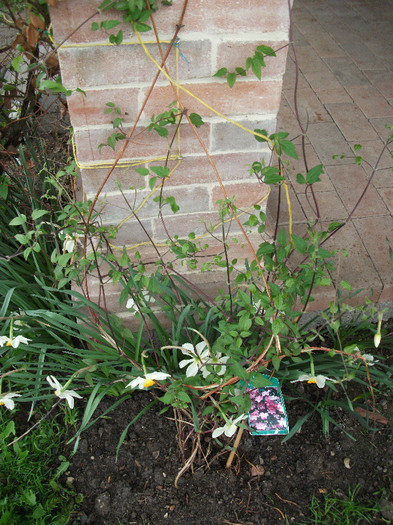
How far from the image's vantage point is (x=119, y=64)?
1438mm

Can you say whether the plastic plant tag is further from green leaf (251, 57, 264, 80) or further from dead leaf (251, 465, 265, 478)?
green leaf (251, 57, 264, 80)

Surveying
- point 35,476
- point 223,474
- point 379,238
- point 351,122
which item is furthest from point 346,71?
point 35,476

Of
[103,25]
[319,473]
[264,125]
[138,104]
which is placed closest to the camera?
[103,25]

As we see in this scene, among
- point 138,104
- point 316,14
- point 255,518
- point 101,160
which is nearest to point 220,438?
point 255,518

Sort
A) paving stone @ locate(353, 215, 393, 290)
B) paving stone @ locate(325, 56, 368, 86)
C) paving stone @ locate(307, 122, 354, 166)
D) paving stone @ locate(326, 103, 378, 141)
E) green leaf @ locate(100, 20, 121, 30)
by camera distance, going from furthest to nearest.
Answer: paving stone @ locate(325, 56, 368, 86), paving stone @ locate(326, 103, 378, 141), paving stone @ locate(307, 122, 354, 166), paving stone @ locate(353, 215, 393, 290), green leaf @ locate(100, 20, 121, 30)

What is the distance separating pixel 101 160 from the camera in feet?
5.32

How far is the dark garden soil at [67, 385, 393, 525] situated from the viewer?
1.70m

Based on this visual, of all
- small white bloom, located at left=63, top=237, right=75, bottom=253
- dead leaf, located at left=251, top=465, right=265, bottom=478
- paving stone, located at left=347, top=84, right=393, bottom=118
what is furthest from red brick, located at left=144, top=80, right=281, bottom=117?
paving stone, located at left=347, top=84, right=393, bottom=118

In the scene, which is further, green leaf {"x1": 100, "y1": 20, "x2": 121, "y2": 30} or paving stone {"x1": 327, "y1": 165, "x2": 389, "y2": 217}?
paving stone {"x1": 327, "y1": 165, "x2": 389, "y2": 217}

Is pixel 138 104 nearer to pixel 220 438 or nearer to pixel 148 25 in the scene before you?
pixel 148 25

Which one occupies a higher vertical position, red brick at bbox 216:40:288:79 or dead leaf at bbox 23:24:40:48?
dead leaf at bbox 23:24:40:48

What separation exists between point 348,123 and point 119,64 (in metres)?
1.94

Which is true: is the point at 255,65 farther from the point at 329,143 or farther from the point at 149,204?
the point at 329,143

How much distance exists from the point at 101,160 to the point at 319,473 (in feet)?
4.46
